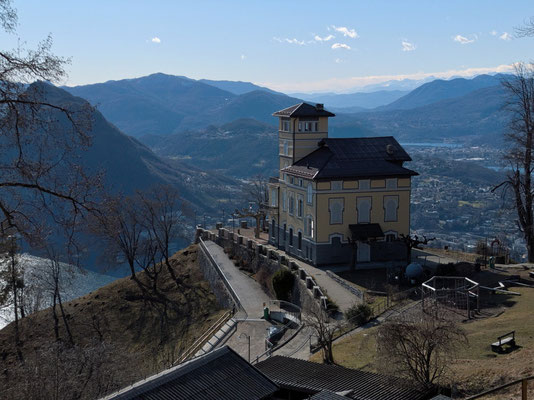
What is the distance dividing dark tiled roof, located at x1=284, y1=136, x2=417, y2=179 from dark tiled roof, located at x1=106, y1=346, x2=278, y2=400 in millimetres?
25279

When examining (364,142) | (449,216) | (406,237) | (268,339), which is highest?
(364,142)

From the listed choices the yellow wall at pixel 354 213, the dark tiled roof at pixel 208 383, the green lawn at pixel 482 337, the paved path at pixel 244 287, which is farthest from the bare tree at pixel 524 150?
the dark tiled roof at pixel 208 383

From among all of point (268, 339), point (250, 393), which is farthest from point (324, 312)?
point (250, 393)

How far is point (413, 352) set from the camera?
2297 cm

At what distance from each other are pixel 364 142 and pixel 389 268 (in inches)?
430

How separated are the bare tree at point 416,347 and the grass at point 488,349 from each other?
1.05m

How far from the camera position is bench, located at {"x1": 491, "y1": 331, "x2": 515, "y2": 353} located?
2584 cm

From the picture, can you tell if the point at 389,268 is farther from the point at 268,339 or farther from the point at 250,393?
the point at 250,393

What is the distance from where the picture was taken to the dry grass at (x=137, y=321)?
45250 mm

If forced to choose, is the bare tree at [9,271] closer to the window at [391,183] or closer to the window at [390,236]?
the window at [390,236]

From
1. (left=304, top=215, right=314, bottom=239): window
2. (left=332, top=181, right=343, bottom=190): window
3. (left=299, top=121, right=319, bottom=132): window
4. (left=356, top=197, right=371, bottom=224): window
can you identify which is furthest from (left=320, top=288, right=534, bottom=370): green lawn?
(left=299, top=121, right=319, bottom=132): window

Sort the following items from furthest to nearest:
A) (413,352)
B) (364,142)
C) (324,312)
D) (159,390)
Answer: (364,142) → (324,312) → (413,352) → (159,390)

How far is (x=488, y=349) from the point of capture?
26.4 m

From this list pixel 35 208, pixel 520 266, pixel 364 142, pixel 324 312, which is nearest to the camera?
pixel 35 208
